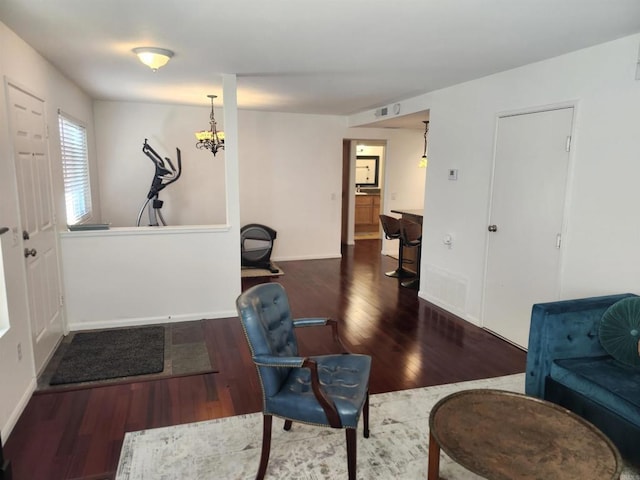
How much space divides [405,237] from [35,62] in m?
4.04

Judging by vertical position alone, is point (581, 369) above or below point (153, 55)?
below

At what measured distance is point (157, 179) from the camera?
546 cm

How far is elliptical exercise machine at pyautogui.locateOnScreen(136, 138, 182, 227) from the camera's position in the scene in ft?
17.9

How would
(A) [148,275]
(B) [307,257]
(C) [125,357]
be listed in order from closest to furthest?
1. (C) [125,357]
2. (A) [148,275]
3. (B) [307,257]

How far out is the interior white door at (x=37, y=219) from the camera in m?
2.82

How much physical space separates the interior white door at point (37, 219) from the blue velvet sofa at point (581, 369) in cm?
322

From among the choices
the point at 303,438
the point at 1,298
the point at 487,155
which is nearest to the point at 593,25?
the point at 487,155

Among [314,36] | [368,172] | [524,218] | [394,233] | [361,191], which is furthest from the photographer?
[368,172]

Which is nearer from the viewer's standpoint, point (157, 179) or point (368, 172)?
point (157, 179)

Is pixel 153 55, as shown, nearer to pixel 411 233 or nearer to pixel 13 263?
pixel 13 263

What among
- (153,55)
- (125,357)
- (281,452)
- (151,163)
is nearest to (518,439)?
(281,452)

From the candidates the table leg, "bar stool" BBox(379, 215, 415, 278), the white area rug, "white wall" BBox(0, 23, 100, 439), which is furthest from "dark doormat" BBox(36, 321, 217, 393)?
"bar stool" BBox(379, 215, 415, 278)

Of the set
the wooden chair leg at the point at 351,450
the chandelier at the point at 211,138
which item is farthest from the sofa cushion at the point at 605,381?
the chandelier at the point at 211,138

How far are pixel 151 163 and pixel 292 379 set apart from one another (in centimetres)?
483
